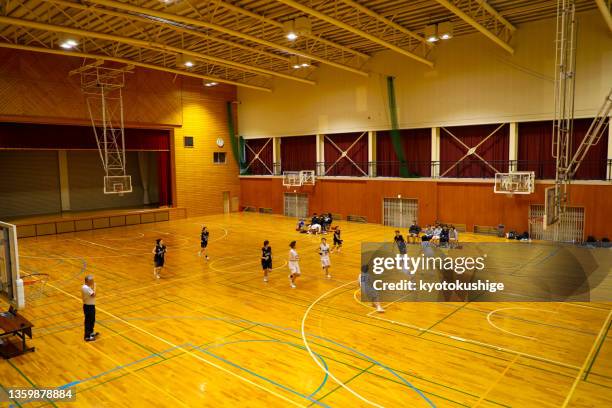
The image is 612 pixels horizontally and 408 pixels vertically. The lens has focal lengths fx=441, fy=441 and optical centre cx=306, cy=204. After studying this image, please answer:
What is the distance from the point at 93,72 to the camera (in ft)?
85.9

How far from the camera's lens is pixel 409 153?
2791cm

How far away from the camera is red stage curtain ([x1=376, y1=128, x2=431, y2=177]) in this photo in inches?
1066

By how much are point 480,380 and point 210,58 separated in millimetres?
19738

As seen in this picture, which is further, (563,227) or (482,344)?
(563,227)

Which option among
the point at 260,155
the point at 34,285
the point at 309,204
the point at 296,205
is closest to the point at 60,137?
the point at 34,285

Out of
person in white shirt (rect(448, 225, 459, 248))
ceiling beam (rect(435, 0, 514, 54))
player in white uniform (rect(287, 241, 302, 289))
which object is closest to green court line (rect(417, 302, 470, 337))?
player in white uniform (rect(287, 241, 302, 289))

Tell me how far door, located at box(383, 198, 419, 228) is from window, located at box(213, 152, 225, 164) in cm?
1383

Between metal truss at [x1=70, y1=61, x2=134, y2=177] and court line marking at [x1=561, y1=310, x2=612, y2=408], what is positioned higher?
metal truss at [x1=70, y1=61, x2=134, y2=177]

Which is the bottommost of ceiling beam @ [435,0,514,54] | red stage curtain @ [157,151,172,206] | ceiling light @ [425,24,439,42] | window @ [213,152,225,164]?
red stage curtain @ [157,151,172,206]

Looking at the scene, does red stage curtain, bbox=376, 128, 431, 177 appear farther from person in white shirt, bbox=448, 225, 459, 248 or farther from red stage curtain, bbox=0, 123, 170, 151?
red stage curtain, bbox=0, 123, 170, 151

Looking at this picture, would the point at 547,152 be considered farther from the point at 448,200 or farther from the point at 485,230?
the point at 448,200

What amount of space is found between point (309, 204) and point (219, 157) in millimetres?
8335

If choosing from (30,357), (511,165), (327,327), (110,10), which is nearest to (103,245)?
(110,10)

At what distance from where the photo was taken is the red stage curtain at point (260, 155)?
35062 mm
